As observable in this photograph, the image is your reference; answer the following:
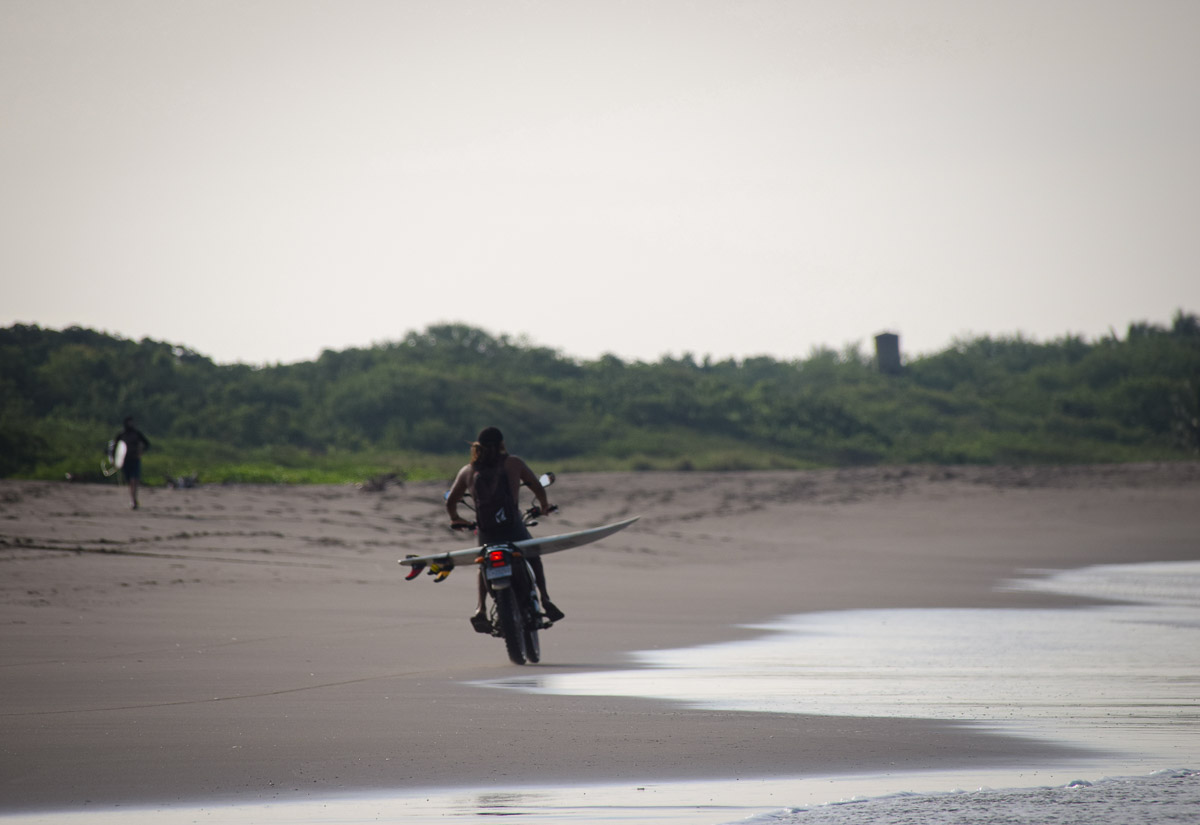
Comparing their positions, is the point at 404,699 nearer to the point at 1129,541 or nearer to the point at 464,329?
the point at 1129,541

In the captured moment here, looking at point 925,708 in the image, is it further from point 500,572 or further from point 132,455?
point 132,455

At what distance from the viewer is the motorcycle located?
805cm

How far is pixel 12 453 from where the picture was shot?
3097 centimetres

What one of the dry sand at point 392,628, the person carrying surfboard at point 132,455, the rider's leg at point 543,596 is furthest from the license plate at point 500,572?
the person carrying surfboard at point 132,455

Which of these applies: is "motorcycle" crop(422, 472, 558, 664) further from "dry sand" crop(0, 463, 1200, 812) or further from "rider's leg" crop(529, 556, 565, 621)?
"dry sand" crop(0, 463, 1200, 812)

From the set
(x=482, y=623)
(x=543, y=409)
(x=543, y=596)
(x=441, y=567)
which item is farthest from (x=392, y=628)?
(x=543, y=409)

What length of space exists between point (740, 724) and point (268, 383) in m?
41.9

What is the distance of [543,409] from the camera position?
45719 mm

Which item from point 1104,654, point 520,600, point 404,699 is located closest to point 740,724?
point 404,699

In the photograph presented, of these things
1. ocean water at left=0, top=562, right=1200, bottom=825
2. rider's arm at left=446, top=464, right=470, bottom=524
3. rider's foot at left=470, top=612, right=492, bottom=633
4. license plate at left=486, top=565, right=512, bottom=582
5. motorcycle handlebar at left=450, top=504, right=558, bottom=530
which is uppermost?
rider's arm at left=446, top=464, right=470, bottom=524

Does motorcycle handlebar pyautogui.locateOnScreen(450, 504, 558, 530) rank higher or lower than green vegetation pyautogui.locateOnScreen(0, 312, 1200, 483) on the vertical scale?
lower

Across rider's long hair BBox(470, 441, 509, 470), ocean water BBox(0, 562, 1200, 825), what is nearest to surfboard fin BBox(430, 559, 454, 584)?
rider's long hair BBox(470, 441, 509, 470)

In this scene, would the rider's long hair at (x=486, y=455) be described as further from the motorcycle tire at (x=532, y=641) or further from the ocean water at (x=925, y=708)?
the ocean water at (x=925, y=708)

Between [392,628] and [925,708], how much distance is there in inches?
185
